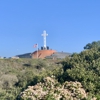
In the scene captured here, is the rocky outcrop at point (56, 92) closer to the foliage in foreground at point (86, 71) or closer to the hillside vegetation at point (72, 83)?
the hillside vegetation at point (72, 83)

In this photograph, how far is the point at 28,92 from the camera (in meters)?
13.5

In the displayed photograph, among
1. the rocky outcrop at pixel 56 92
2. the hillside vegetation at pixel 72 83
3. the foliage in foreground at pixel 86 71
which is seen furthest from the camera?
the foliage in foreground at pixel 86 71

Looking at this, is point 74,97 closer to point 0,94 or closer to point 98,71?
point 98,71

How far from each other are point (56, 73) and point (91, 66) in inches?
74.1

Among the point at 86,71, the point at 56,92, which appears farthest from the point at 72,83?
the point at 86,71

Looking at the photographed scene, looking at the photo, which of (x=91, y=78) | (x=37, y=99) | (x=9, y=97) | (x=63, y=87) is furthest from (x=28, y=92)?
(x=9, y=97)

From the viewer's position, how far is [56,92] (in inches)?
540

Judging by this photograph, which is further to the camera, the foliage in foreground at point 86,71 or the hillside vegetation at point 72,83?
the foliage in foreground at point 86,71

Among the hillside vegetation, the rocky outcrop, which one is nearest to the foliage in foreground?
the hillside vegetation

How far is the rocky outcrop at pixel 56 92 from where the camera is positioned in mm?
13117

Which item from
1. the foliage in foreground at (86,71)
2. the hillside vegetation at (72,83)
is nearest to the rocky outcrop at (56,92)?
the hillside vegetation at (72,83)

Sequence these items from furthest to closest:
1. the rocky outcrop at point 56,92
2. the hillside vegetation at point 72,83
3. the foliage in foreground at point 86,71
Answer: the foliage in foreground at point 86,71 → the hillside vegetation at point 72,83 → the rocky outcrop at point 56,92

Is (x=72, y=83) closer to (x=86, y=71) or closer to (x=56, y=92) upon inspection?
(x=56, y=92)

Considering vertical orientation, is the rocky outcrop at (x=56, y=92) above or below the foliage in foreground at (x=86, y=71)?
below
